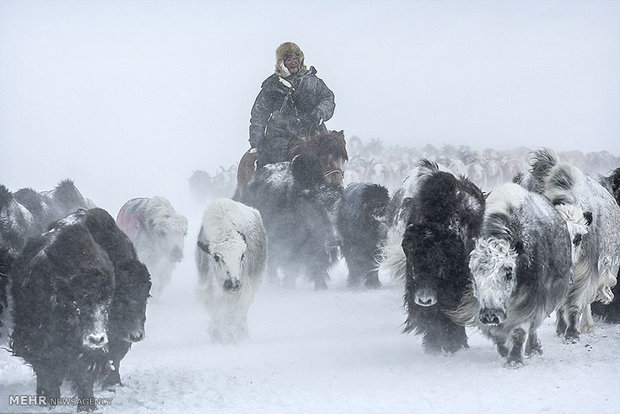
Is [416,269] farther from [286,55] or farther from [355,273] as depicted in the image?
[286,55]

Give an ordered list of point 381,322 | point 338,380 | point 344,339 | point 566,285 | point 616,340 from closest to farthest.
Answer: point 338,380
point 566,285
point 616,340
point 344,339
point 381,322

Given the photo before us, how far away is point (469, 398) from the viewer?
7.73m

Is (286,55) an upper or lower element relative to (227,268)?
upper

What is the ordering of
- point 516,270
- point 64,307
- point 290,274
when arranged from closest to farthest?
point 64,307, point 516,270, point 290,274

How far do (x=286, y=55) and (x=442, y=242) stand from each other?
27.7 feet

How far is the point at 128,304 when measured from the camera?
8.49 meters

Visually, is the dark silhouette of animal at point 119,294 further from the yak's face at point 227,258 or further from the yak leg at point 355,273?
the yak leg at point 355,273

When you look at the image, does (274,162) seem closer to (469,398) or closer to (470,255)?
(470,255)

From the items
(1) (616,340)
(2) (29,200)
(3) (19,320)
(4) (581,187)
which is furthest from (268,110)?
(3) (19,320)

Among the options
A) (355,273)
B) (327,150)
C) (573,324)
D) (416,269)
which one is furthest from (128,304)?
(327,150)

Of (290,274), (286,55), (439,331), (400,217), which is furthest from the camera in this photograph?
(286,55)

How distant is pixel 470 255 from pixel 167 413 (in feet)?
10.7

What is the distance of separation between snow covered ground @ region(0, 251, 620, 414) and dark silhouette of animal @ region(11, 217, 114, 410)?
345 mm

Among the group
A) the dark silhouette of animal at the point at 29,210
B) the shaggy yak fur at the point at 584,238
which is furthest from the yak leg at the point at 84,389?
the shaggy yak fur at the point at 584,238
